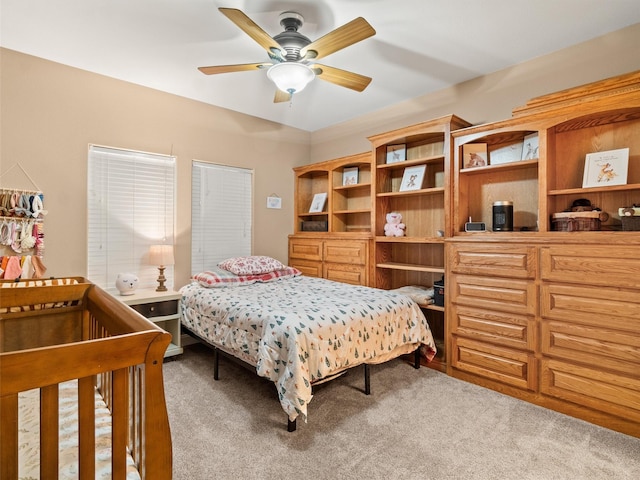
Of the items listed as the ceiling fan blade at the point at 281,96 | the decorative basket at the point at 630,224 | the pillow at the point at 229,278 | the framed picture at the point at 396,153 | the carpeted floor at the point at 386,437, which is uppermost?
the ceiling fan blade at the point at 281,96

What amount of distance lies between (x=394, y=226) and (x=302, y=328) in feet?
6.10

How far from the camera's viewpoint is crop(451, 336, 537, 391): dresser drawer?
2.47m

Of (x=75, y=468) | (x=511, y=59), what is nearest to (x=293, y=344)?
(x=75, y=468)

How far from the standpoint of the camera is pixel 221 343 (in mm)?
2666

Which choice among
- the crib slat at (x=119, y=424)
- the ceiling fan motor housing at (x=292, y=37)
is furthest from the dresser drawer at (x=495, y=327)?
the crib slat at (x=119, y=424)

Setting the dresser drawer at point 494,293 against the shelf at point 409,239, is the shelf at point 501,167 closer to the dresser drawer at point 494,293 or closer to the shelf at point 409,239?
the shelf at point 409,239

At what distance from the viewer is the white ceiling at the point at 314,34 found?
7.15 ft

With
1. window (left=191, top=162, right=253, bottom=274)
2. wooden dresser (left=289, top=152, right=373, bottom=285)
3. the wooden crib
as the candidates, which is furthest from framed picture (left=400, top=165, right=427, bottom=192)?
the wooden crib

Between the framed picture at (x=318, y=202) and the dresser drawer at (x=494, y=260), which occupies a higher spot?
the framed picture at (x=318, y=202)

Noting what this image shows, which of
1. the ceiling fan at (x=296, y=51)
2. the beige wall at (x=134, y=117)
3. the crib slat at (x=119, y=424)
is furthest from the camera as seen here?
the beige wall at (x=134, y=117)

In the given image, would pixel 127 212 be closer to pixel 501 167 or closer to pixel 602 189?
pixel 501 167

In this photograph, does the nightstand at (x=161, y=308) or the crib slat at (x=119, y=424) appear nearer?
the crib slat at (x=119, y=424)

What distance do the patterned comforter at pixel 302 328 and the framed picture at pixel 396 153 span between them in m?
1.49

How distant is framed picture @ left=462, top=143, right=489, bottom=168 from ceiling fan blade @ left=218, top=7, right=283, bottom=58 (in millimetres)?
1777
